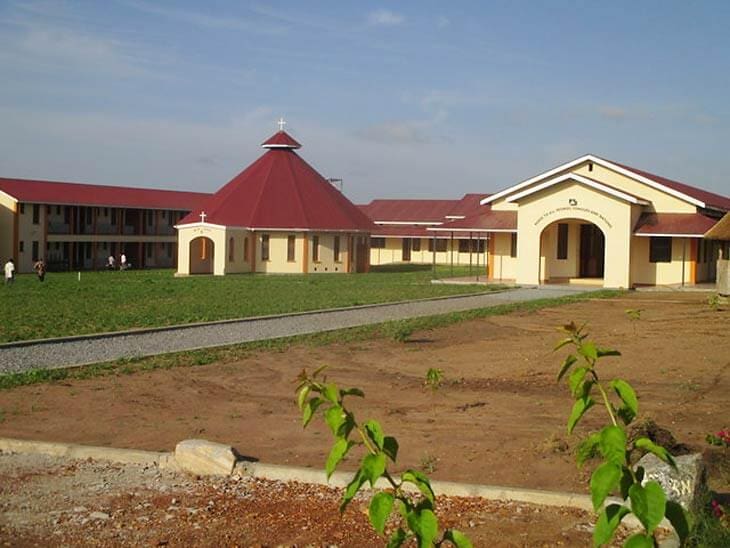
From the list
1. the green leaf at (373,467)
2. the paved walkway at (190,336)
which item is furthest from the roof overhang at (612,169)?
the green leaf at (373,467)

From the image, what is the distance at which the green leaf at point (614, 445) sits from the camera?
3680 mm

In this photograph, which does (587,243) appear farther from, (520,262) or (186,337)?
(186,337)

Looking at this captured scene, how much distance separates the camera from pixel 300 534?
708 cm

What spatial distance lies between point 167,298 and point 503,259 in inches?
692

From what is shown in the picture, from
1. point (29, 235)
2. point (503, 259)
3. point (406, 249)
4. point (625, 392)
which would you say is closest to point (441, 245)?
point (406, 249)

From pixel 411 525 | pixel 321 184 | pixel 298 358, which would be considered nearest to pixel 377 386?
pixel 298 358

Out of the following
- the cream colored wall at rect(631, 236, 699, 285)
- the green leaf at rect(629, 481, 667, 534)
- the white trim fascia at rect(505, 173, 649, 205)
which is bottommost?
the green leaf at rect(629, 481, 667, 534)

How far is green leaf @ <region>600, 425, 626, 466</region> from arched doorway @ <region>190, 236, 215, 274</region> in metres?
49.2

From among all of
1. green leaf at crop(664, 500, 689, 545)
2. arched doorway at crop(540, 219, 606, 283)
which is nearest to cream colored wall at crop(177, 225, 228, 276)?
arched doorway at crop(540, 219, 606, 283)

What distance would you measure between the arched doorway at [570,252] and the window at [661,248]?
2.28m

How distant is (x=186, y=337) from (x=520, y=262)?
2330cm

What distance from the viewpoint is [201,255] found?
5288 centimetres

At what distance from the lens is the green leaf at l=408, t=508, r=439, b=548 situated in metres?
3.94

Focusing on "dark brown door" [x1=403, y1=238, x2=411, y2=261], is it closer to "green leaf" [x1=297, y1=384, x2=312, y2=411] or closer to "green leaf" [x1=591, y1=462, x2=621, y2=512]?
"green leaf" [x1=297, y1=384, x2=312, y2=411]
